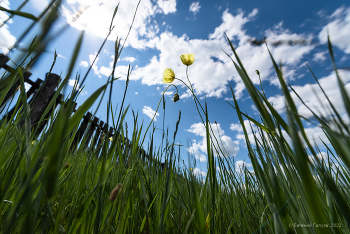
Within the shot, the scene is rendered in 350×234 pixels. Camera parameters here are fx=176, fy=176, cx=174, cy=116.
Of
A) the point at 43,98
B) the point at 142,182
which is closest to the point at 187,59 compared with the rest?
the point at 142,182

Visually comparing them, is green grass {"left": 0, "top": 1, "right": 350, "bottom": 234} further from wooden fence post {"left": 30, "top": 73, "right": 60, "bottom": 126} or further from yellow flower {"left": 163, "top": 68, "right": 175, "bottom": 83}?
wooden fence post {"left": 30, "top": 73, "right": 60, "bottom": 126}

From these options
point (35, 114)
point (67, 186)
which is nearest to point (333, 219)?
point (67, 186)

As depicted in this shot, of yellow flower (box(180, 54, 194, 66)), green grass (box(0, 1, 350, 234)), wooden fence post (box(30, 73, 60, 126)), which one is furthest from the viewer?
wooden fence post (box(30, 73, 60, 126))

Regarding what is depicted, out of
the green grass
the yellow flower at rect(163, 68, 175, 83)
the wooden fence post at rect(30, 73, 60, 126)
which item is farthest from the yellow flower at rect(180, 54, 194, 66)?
the wooden fence post at rect(30, 73, 60, 126)

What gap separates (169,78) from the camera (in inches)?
46.2

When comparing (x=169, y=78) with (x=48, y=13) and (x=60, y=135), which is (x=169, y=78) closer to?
(x=48, y=13)

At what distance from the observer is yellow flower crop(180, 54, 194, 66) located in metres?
1.12

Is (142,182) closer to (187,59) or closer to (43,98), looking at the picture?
(187,59)

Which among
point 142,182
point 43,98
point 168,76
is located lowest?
point 142,182

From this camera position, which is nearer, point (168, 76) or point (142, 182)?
point (142, 182)

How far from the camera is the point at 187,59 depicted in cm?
115

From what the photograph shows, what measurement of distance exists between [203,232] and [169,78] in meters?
1.02

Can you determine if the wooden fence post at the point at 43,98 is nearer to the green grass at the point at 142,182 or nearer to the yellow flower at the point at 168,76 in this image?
the yellow flower at the point at 168,76

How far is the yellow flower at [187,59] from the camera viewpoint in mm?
1116
